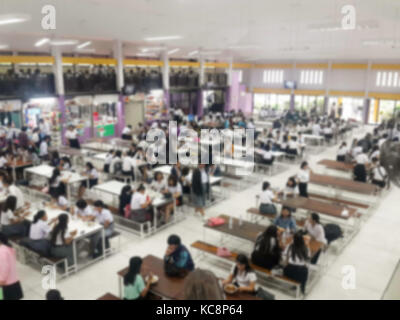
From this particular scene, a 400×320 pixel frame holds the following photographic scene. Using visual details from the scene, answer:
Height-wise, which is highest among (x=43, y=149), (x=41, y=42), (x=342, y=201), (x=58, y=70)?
(x=41, y=42)

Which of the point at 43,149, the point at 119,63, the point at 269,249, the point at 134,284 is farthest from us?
the point at 119,63

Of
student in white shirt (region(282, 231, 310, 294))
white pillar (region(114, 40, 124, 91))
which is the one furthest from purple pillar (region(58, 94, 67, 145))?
student in white shirt (region(282, 231, 310, 294))

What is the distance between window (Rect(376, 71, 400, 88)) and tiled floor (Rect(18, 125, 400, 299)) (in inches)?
695

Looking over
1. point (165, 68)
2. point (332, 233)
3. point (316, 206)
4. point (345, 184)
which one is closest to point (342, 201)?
point (345, 184)

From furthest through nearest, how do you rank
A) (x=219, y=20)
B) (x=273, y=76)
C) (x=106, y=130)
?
(x=273, y=76), (x=106, y=130), (x=219, y=20)

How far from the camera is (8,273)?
4.96 meters

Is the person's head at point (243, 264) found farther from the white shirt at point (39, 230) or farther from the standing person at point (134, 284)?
the white shirt at point (39, 230)

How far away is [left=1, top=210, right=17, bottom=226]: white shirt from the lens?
677 cm

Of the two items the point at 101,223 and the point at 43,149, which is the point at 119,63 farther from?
the point at 101,223

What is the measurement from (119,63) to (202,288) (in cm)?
1801

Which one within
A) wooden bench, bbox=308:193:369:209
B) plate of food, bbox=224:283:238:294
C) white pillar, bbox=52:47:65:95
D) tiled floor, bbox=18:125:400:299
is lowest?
tiled floor, bbox=18:125:400:299

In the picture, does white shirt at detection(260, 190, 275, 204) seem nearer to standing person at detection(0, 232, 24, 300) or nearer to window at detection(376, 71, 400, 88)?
standing person at detection(0, 232, 24, 300)
